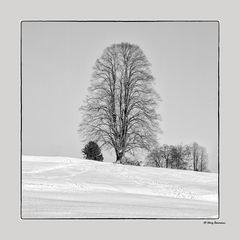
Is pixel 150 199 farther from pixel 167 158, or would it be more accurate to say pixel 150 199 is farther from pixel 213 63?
pixel 213 63

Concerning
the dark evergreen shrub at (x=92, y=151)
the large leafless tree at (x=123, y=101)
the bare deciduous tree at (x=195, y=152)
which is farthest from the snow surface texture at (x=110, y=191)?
the large leafless tree at (x=123, y=101)

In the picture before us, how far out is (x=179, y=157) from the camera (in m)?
9.92

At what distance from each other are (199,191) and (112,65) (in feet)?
6.54

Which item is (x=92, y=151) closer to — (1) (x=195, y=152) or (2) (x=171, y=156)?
(2) (x=171, y=156)

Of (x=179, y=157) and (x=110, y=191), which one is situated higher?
(x=179, y=157)

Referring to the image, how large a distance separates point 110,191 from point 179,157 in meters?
1.00

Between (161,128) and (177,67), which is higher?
(177,67)

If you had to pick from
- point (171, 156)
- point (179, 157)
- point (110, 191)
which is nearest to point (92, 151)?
point (110, 191)

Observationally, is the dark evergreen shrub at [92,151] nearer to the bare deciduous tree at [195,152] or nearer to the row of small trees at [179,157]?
the row of small trees at [179,157]

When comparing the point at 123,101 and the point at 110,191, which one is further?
the point at 123,101

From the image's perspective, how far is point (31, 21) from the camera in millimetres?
9867

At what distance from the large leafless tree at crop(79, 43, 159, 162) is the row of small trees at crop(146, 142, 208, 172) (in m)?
0.16

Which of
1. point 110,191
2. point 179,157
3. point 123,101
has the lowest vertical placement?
point 110,191

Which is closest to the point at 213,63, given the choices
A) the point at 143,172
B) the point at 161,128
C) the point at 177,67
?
the point at 177,67
